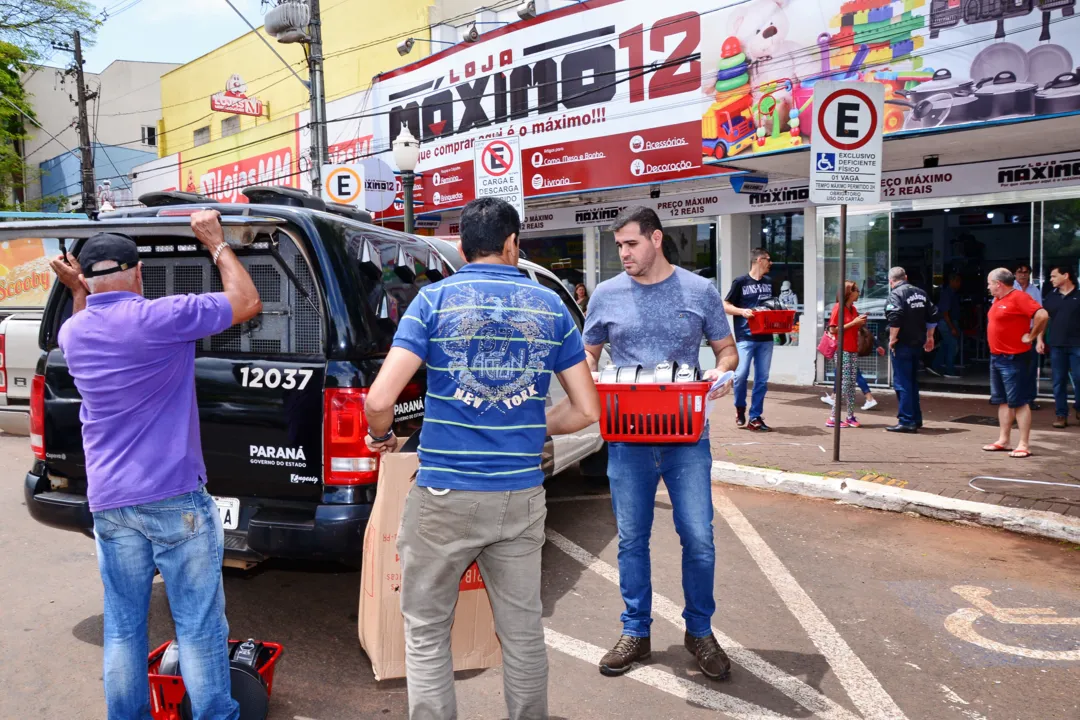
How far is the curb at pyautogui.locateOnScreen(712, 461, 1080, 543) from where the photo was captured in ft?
19.0

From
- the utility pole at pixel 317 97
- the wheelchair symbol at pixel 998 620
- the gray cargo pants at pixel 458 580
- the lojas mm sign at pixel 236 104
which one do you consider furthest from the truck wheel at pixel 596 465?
the lojas mm sign at pixel 236 104

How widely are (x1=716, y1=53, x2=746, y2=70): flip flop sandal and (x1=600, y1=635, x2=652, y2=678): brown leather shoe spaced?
10.00m

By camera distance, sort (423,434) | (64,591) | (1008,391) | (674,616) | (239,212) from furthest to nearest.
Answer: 1. (1008,391)
2. (64,591)
3. (674,616)
4. (239,212)
5. (423,434)

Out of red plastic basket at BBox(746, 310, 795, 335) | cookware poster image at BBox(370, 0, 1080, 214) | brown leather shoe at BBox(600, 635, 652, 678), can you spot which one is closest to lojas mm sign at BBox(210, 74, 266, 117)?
cookware poster image at BBox(370, 0, 1080, 214)

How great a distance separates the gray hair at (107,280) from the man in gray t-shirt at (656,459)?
2.01m

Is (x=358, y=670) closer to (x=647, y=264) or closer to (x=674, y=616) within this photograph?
(x=674, y=616)

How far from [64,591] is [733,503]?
4.72m

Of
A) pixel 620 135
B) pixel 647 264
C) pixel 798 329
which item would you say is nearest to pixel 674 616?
pixel 647 264

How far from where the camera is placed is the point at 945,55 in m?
9.62

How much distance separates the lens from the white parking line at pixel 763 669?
3434mm

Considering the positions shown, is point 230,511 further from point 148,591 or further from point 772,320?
point 772,320

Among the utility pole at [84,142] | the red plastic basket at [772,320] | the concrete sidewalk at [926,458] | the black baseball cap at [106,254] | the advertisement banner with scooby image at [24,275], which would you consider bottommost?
the concrete sidewalk at [926,458]

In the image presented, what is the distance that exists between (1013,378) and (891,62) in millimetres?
4325

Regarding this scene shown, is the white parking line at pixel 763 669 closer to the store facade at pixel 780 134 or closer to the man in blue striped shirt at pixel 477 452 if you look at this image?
the man in blue striped shirt at pixel 477 452
